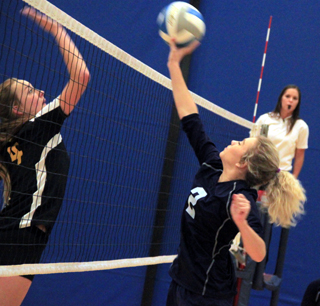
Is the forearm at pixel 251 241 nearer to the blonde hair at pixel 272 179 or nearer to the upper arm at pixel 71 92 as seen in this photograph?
the blonde hair at pixel 272 179

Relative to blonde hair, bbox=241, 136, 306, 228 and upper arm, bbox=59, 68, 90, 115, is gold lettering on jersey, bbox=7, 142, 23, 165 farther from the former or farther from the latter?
blonde hair, bbox=241, 136, 306, 228

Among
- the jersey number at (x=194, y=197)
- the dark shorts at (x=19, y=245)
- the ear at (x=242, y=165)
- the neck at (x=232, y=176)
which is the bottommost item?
the dark shorts at (x=19, y=245)

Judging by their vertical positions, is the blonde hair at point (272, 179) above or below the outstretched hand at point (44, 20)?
below

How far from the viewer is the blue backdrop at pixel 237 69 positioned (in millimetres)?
5051

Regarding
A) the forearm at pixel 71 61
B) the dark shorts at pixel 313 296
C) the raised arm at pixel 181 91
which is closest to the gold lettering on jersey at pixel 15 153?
the forearm at pixel 71 61

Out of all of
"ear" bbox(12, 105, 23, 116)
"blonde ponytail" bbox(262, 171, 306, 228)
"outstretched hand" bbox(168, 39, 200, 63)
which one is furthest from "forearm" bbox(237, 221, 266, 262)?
"ear" bbox(12, 105, 23, 116)

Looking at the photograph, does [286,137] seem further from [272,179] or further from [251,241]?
[251,241]

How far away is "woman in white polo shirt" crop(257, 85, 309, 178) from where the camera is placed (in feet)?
15.1

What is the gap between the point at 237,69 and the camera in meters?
5.43

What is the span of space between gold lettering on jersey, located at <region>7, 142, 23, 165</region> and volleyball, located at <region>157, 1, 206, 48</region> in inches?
44.2

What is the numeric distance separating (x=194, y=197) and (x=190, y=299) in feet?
1.74

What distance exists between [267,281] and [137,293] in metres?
1.81

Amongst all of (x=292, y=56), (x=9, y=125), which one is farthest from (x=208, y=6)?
(x=9, y=125)

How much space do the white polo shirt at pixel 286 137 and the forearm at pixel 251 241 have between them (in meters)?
2.65
